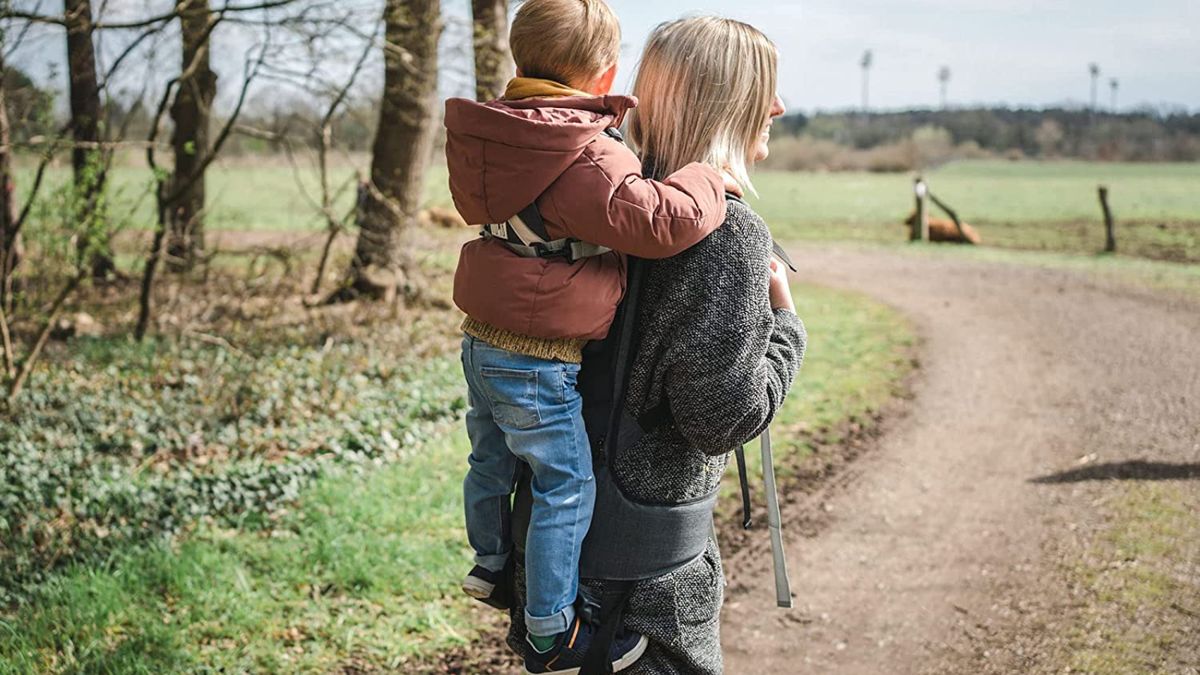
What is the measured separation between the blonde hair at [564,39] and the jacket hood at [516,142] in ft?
0.37

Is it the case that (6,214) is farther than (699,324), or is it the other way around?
(6,214)

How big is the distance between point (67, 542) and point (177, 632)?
1456mm

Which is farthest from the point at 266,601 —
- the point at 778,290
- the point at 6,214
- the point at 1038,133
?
the point at 1038,133

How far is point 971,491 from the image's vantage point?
22.5ft

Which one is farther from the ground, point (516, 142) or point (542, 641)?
point (516, 142)

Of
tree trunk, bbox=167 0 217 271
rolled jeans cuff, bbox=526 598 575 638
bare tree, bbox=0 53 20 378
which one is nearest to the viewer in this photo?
rolled jeans cuff, bbox=526 598 575 638

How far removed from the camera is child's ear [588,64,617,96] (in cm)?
232

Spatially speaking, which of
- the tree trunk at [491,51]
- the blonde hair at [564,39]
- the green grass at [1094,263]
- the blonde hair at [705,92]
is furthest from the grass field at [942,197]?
the blonde hair at [705,92]

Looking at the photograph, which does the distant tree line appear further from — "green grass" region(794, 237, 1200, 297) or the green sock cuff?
the green sock cuff

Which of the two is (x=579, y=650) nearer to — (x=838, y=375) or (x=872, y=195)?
(x=838, y=375)

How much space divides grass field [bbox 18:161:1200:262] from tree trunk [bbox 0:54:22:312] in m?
0.45

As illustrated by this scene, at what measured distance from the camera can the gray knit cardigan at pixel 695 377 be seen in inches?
83.0

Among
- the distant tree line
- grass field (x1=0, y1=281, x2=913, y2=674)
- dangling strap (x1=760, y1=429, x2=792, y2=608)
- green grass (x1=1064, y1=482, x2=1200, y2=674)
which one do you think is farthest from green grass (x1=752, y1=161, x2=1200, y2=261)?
dangling strap (x1=760, y1=429, x2=792, y2=608)

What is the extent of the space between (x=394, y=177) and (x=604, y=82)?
1028 centimetres
